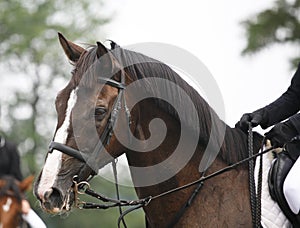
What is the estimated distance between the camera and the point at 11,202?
660 centimetres

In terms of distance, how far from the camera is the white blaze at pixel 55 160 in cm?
500

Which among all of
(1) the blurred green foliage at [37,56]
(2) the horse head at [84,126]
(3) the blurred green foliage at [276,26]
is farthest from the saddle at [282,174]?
(1) the blurred green foliage at [37,56]

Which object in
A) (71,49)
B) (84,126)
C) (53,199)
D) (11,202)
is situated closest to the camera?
(53,199)

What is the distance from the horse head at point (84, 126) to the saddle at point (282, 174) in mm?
1181

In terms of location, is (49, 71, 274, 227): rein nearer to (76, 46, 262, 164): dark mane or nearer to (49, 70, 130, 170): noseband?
(49, 70, 130, 170): noseband

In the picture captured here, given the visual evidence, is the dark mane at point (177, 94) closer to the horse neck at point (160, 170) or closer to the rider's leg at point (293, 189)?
the horse neck at point (160, 170)

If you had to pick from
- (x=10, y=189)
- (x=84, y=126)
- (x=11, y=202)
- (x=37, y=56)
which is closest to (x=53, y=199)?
(x=84, y=126)

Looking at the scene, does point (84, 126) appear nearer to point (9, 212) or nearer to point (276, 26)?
point (9, 212)

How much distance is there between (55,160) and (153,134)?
81 cm

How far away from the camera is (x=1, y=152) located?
8.09 meters

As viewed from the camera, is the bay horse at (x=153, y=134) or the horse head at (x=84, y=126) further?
the bay horse at (x=153, y=134)

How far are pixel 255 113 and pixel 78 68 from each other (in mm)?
1501

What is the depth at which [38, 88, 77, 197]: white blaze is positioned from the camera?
5000 millimetres

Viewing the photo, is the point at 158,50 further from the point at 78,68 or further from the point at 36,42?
the point at 36,42
